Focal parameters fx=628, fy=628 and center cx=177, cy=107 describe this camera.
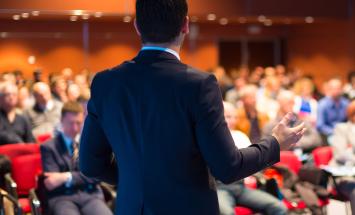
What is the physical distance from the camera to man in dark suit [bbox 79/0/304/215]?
70.7 inches

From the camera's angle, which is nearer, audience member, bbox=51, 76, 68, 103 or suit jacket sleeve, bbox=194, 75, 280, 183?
suit jacket sleeve, bbox=194, 75, 280, 183

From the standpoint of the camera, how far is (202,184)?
185 cm

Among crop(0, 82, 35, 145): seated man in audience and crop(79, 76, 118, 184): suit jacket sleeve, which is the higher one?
crop(79, 76, 118, 184): suit jacket sleeve

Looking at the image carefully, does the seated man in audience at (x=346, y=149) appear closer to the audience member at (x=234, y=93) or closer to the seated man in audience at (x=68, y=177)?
the seated man in audience at (x=68, y=177)

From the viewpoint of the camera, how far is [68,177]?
4.53 m

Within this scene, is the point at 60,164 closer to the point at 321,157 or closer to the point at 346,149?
the point at 321,157

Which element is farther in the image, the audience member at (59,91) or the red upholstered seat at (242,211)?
the audience member at (59,91)

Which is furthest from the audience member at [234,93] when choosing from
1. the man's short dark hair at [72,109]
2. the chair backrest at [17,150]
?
the man's short dark hair at [72,109]

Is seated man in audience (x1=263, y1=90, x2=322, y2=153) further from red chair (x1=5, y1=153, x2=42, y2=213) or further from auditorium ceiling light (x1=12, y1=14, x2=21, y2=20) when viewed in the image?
auditorium ceiling light (x1=12, y1=14, x2=21, y2=20)

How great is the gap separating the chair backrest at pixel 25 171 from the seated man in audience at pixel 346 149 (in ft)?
8.79

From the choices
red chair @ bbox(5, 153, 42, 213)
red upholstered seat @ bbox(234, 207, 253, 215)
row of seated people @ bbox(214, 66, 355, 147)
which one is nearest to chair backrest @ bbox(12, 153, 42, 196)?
red chair @ bbox(5, 153, 42, 213)

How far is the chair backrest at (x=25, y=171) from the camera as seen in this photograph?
A: 5215 mm

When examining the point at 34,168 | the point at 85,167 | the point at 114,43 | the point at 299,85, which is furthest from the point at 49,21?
the point at 85,167

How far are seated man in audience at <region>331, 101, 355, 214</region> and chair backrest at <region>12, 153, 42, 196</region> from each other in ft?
8.79
